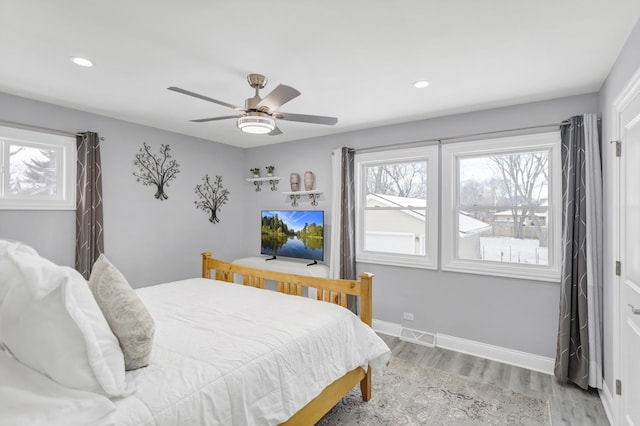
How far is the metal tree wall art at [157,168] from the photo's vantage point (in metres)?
4.01

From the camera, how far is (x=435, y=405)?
2453 mm

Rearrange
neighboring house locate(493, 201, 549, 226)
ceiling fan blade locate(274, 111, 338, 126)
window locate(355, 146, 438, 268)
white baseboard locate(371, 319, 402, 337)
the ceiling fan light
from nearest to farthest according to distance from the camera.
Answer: the ceiling fan light → ceiling fan blade locate(274, 111, 338, 126) → neighboring house locate(493, 201, 549, 226) → window locate(355, 146, 438, 268) → white baseboard locate(371, 319, 402, 337)

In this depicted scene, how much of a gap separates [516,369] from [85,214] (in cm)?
451

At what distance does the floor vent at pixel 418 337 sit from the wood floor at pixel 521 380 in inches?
2.5

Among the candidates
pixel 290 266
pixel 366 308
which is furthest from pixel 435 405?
pixel 290 266

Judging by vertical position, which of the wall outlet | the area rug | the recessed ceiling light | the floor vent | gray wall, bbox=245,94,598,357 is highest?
the recessed ceiling light

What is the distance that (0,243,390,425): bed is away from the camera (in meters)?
1.12

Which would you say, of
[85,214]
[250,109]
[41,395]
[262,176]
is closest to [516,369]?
[250,109]

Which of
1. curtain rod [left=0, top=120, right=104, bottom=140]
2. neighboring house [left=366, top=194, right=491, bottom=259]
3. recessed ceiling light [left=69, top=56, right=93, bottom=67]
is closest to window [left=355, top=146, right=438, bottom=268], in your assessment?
neighboring house [left=366, top=194, right=491, bottom=259]

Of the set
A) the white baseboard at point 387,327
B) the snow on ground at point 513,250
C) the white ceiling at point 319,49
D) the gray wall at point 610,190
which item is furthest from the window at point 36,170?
the gray wall at point 610,190

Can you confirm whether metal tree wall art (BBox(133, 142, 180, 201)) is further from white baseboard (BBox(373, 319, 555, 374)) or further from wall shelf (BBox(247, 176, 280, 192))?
white baseboard (BBox(373, 319, 555, 374))

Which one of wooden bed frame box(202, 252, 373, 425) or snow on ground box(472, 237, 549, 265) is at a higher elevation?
snow on ground box(472, 237, 549, 265)

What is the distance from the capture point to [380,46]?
2.15 m

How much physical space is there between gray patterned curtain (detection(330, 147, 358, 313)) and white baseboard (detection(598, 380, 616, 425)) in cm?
234
